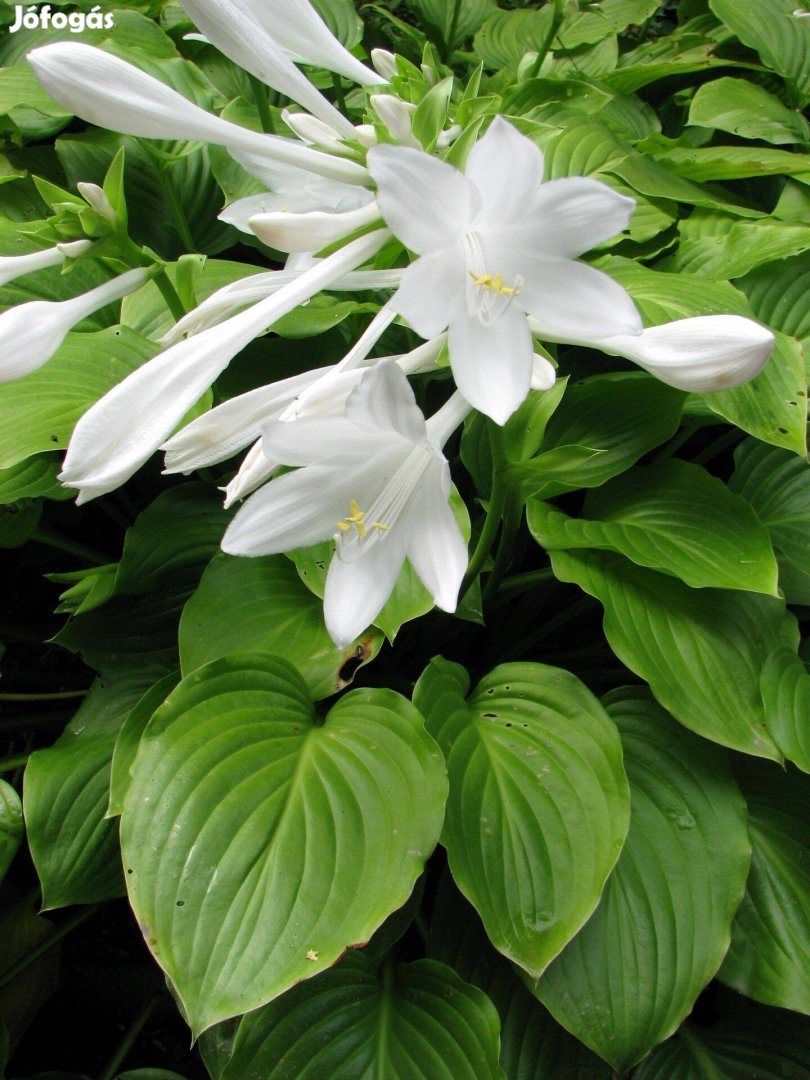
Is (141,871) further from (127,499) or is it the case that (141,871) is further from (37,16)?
(37,16)

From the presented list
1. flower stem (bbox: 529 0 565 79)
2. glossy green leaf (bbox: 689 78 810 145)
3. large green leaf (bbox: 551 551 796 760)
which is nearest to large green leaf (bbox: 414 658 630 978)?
large green leaf (bbox: 551 551 796 760)

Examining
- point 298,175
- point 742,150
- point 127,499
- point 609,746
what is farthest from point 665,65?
point 609,746

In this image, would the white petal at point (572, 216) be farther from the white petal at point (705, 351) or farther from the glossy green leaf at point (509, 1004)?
the glossy green leaf at point (509, 1004)

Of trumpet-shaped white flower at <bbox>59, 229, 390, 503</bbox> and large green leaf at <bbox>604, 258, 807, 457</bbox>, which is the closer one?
trumpet-shaped white flower at <bbox>59, 229, 390, 503</bbox>

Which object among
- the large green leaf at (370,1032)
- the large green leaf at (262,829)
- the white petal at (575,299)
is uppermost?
the white petal at (575,299)

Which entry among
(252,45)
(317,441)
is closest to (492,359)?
(317,441)

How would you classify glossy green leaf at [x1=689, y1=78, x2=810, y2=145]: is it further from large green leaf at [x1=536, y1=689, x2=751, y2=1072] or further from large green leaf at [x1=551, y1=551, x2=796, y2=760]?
large green leaf at [x1=536, y1=689, x2=751, y2=1072]

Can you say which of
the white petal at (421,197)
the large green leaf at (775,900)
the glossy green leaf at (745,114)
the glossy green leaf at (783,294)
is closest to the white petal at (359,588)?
the white petal at (421,197)
